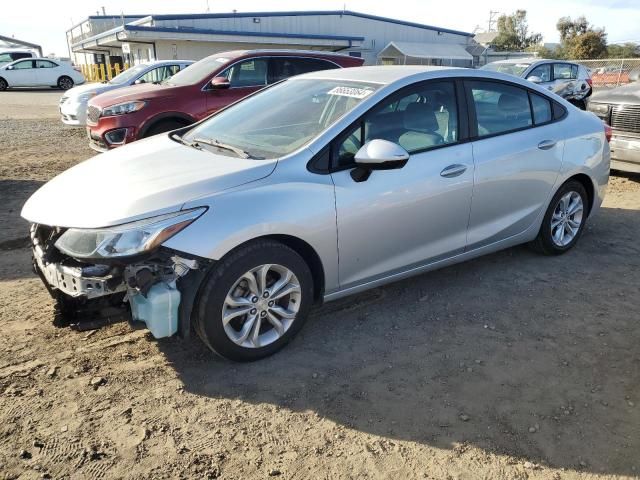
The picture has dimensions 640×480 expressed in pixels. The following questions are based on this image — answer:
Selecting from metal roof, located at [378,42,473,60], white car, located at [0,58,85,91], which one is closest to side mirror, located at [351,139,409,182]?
white car, located at [0,58,85,91]

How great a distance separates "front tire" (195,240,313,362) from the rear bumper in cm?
585

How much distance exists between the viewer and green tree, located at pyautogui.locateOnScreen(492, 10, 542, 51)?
75.0 metres

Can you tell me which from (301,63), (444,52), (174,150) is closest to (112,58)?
(444,52)

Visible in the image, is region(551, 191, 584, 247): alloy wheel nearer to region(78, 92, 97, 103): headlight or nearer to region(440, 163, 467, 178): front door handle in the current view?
region(440, 163, 467, 178): front door handle

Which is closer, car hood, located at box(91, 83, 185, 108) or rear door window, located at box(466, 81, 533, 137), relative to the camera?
rear door window, located at box(466, 81, 533, 137)

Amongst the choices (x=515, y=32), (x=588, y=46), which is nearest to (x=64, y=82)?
(x=588, y=46)

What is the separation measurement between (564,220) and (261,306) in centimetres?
317

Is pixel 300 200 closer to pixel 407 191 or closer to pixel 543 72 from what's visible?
pixel 407 191

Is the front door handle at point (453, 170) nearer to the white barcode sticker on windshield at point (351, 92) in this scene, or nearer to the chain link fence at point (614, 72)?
the white barcode sticker on windshield at point (351, 92)

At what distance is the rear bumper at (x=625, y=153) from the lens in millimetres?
7133

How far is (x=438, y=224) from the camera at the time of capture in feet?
12.6

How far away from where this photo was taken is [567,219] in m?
4.95

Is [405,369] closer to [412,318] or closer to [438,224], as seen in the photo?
[412,318]

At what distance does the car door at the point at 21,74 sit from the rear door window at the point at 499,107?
29.0 meters
